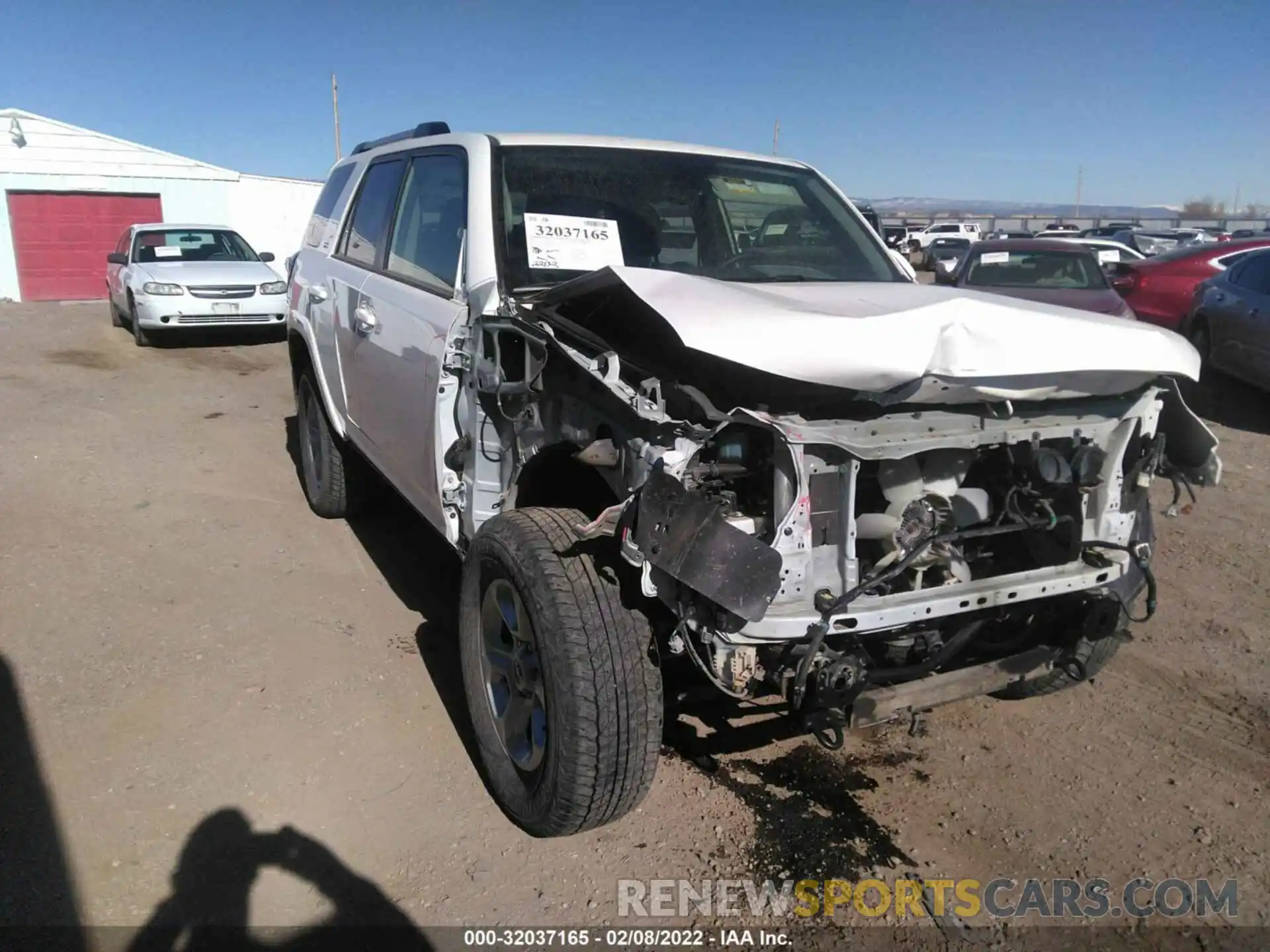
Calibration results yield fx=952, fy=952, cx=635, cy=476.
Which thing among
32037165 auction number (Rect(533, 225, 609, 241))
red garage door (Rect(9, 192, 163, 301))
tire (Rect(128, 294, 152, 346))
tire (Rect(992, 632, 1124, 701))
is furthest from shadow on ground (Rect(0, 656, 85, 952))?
red garage door (Rect(9, 192, 163, 301))

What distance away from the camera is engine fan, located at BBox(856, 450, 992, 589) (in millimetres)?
2609

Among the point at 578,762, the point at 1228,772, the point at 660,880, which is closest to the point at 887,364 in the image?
the point at 578,762

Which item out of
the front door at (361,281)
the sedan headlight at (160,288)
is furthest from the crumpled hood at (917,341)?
the sedan headlight at (160,288)

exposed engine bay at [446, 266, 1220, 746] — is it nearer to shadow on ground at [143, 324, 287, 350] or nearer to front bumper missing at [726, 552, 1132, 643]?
front bumper missing at [726, 552, 1132, 643]

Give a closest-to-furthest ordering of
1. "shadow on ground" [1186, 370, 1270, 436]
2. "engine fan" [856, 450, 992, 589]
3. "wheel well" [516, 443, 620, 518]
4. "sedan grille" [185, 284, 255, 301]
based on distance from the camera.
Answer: "engine fan" [856, 450, 992, 589] < "wheel well" [516, 443, 620, 518] < "shadow on ground" [1186, 370, 1270, 436] < "sedan grille" [185, 284, 255, 301]

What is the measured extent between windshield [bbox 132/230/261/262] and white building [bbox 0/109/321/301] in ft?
28.4

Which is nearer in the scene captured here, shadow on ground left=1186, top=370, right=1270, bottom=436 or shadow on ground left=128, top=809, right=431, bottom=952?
shadow on ground left=128, top=809, right=431, bottom=952

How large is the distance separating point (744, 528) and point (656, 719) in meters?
0.57

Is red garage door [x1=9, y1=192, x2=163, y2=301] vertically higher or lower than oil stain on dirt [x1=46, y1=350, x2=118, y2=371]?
higher

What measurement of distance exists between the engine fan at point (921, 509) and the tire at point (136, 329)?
12212mm

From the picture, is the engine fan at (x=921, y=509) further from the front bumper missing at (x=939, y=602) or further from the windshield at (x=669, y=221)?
the windshield at (x=669, y=221)

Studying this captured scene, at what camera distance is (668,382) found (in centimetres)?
248

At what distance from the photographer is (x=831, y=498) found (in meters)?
2.42

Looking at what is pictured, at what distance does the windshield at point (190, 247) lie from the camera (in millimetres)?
13297
